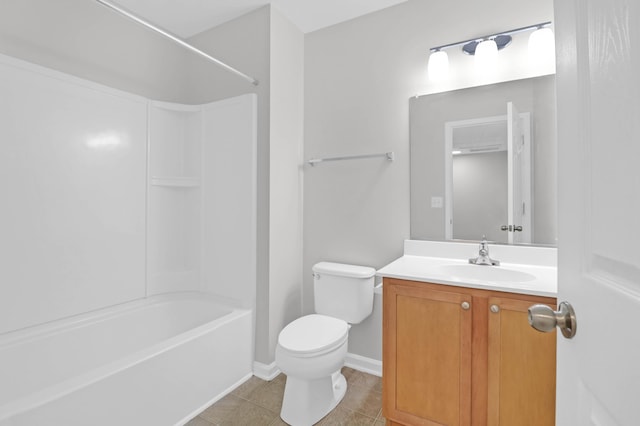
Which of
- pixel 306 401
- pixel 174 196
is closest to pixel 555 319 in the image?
pixel 306 401

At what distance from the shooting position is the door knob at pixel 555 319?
54 centimetres

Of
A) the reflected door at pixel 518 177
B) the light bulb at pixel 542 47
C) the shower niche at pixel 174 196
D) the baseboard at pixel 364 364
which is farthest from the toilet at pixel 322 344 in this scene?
the light bulb at pixel 542 47

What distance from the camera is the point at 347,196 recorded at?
2.27m

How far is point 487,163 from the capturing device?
1.82 metres

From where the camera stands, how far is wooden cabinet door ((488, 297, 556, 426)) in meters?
1.21

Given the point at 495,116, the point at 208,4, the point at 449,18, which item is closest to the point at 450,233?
the point at 495,116

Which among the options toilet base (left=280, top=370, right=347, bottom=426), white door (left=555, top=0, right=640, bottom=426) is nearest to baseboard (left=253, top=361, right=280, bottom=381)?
toilet base (left=280, top=370, right=347, bottom=426)

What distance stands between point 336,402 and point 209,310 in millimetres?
1122

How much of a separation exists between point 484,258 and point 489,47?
1199 mm

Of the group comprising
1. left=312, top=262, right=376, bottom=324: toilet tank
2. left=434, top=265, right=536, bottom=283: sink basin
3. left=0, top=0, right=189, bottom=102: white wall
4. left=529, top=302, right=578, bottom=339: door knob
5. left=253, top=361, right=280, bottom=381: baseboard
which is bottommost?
left=253, top=361, right=280, bottom=381: baseboard

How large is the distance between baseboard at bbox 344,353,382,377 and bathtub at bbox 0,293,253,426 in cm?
72

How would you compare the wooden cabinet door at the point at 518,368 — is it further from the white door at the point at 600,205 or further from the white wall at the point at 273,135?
the white wall at the point at 273,135

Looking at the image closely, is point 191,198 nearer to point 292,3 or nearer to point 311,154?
point 311,154

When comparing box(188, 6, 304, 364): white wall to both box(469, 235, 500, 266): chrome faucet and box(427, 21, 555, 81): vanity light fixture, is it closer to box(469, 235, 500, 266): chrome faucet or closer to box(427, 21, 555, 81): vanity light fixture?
box(427, 21, 555, 81): vanity light fixture
